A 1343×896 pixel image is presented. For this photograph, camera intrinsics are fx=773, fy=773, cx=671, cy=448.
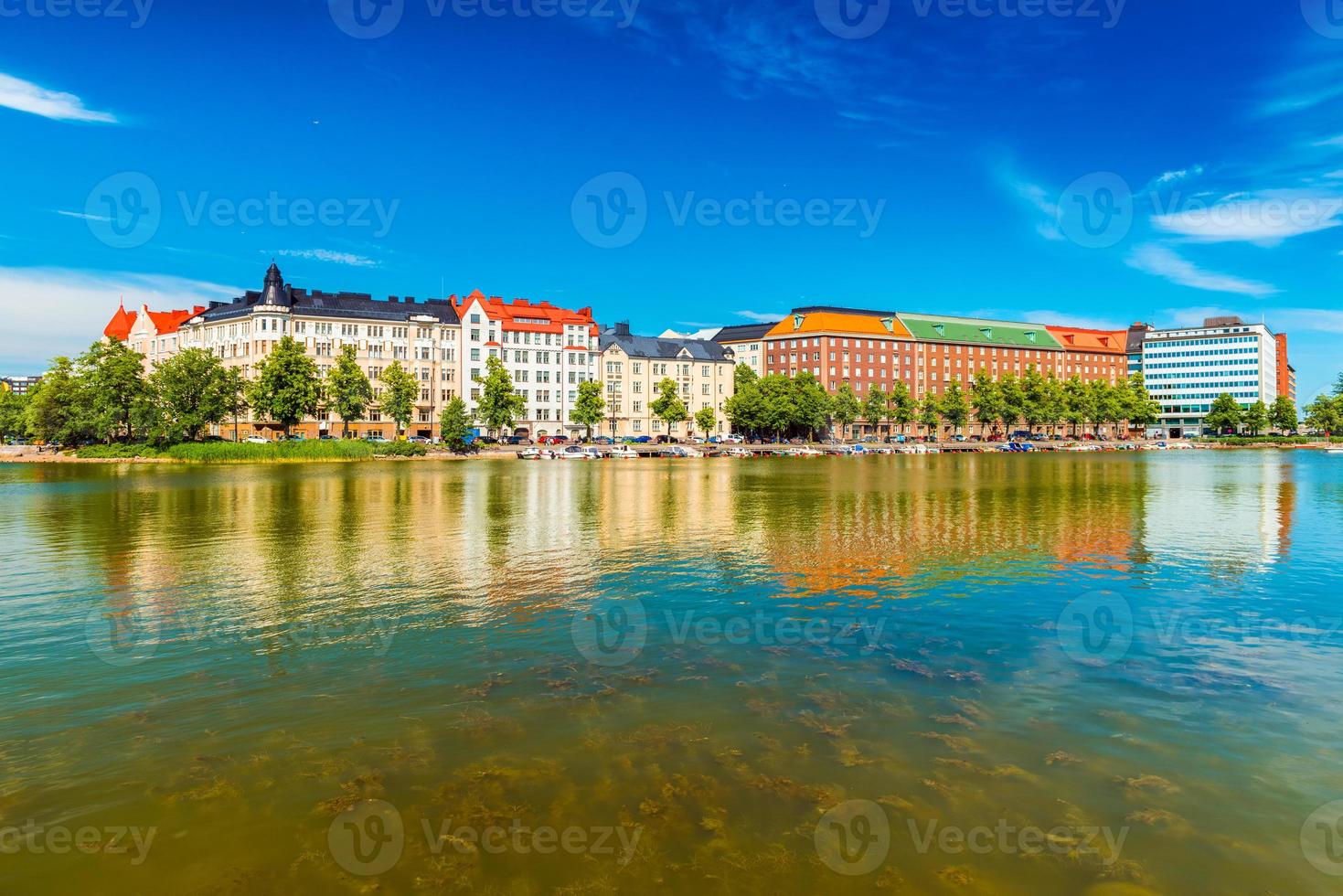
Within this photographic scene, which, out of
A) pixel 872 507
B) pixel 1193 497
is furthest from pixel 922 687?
pixel 1193 497

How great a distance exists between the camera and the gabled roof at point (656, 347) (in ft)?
563

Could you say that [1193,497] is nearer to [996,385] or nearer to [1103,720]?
[1103,720]

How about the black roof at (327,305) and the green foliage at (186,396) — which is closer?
the green foliage at (186,396)

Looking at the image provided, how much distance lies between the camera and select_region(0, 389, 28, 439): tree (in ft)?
438

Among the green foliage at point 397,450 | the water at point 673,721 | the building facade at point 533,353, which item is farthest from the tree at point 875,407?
the water at point 673,721

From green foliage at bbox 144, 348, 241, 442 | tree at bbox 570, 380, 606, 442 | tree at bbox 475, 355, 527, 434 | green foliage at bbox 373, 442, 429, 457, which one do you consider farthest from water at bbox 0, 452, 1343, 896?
tree at bbox 570, 380, 606, 442

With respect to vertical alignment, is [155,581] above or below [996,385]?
below

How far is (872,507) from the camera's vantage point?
4000 centimetres

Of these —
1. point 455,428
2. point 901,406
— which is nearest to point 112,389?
point 455,428

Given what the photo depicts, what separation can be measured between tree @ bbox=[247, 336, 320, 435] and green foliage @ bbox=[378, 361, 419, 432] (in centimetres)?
1414

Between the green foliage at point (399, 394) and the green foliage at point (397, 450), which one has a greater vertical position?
the green foliage at point (399, 394)

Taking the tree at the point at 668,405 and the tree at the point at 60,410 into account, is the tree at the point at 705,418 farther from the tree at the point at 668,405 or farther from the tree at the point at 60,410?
the tree at the point at 60,410

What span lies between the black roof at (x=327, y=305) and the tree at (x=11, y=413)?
33.2m

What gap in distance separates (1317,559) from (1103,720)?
60.9 feet
